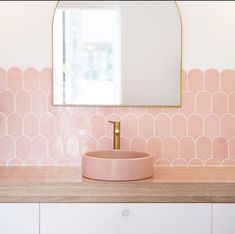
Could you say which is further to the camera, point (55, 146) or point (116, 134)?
point (55, 146)

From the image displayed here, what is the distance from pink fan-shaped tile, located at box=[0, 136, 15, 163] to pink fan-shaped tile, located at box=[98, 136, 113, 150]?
42cm

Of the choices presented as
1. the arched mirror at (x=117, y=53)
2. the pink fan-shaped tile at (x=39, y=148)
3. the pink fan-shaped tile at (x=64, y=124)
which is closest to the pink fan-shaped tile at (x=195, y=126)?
the arched mirror at (x=117, y=53)

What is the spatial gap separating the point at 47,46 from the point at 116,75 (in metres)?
0.36

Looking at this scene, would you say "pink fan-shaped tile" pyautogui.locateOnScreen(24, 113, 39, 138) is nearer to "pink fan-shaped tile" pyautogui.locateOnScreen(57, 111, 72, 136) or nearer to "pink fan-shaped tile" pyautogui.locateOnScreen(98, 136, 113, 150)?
"pink fan-shaped tile" pyautogui.locateOnScreen(57, 111, 72, 136)

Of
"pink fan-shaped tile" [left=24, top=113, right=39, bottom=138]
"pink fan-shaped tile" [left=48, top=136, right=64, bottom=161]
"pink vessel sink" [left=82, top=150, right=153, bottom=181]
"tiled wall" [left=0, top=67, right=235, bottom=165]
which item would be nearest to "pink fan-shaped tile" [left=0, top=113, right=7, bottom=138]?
"tiled wall" [left=0, top=67, right=235, bottom=165]

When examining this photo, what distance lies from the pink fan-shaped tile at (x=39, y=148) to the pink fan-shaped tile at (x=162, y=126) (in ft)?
1.78

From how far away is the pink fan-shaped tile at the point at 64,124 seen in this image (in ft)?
5.56

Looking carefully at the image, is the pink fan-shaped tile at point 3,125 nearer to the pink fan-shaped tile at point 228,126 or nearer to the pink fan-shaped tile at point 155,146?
the pink fan-shaped tile at point 155,146

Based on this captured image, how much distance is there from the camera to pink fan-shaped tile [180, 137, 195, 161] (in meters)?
1.71

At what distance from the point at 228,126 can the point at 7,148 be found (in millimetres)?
1068


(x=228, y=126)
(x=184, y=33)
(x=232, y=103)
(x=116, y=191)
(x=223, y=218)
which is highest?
(x=184, y=33)

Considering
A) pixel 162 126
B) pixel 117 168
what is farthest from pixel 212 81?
pixel 117 168

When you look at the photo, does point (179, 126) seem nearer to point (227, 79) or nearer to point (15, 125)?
point (227, 79)

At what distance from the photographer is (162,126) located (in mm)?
1706
